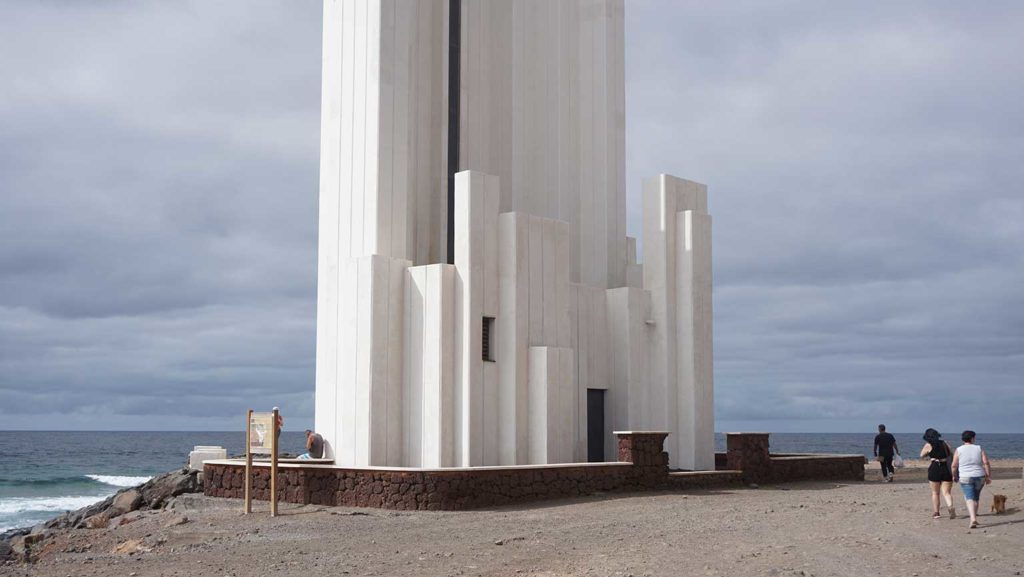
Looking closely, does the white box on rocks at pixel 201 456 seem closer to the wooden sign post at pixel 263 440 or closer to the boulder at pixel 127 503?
the boulder at pixel 127 503

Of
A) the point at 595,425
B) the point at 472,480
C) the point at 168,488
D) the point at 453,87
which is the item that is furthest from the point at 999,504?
the point at 168,488

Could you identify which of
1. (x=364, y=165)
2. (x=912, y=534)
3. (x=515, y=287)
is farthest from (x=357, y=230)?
(x=912, y=534)

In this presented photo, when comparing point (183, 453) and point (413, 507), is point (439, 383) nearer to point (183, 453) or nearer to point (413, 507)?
point (413, 507)

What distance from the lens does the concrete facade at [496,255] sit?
22016 millimetres

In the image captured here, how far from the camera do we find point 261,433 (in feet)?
63.8

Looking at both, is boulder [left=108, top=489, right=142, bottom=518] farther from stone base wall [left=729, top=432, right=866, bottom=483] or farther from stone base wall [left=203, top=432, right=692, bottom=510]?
stone base wall [left=729, top=432, right=866, bottom=483]

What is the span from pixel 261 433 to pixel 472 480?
3.98 m

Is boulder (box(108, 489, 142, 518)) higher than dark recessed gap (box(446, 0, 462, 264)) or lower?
lower

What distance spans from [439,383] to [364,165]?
18.4ft

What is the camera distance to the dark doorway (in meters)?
25.9

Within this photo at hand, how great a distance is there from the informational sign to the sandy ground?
3.96ft

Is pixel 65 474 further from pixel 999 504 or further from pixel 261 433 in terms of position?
pixel 999 504

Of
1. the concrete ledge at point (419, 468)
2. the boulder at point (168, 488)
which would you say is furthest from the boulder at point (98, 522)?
the concrete ledge at point (419, 468)

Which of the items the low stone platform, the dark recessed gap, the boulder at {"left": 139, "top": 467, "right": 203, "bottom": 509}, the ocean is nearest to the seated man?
the low stone platform
